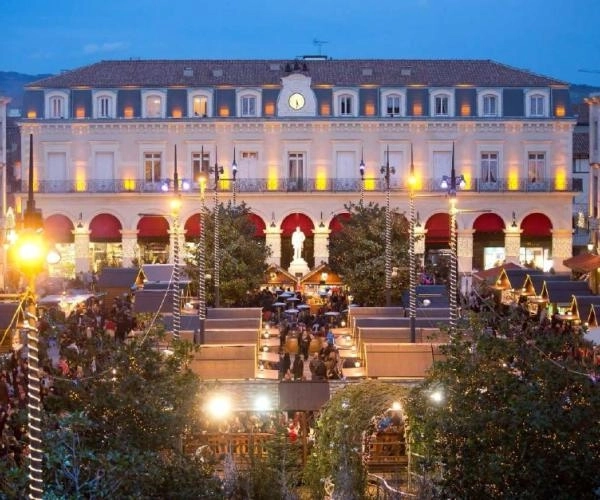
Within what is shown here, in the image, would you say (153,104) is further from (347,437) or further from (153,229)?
(347,437)

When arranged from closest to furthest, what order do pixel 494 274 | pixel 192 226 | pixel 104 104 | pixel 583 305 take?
pixel 583 305
pixel 494 274
pixel 192 226
pixel 104 104

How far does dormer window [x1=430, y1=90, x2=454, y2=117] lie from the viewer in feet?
187

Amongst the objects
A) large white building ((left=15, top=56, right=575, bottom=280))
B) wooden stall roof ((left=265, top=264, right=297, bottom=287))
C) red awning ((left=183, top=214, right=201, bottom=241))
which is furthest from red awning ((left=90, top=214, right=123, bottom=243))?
wooden stall roof ((left=265, top=264, right=297, bottom=287))

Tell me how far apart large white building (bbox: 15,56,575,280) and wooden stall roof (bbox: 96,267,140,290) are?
1227cm

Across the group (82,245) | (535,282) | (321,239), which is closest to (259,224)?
(321,239)

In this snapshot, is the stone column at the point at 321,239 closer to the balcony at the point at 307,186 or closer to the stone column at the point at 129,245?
the balcony at the point at 307,186

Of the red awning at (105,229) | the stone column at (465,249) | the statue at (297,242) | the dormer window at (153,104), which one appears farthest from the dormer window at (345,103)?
the red awning at (105,229)

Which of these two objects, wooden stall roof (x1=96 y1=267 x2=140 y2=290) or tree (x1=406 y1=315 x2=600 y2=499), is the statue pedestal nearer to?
wooden stall roof (x1=96 y1=267 x2=140 y2=290)

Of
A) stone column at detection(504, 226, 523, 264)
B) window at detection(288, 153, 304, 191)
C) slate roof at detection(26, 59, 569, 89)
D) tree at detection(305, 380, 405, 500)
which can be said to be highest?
slate roof at detection(26, 59, 569, 89)

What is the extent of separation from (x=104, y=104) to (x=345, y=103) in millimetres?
11559

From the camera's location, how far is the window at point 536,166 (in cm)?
5716

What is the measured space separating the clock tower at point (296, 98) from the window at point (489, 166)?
8430mm

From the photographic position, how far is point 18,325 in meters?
29.7

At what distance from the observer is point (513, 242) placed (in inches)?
2228
